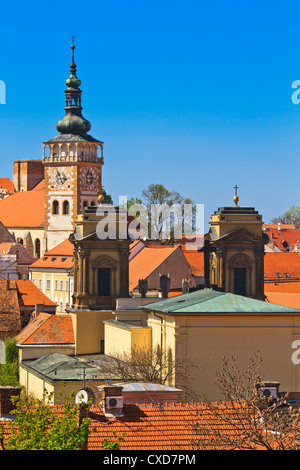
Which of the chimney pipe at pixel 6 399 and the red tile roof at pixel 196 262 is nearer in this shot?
the chimney pipe at pixel 6 399

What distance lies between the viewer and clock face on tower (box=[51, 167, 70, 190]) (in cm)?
10450

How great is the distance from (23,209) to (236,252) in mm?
65929

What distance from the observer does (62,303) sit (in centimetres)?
8631

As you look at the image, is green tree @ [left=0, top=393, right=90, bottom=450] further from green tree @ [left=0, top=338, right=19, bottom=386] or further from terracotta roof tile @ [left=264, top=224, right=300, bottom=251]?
terracotta roof tile @ [left=264, top=224, right=300, bottom=251]

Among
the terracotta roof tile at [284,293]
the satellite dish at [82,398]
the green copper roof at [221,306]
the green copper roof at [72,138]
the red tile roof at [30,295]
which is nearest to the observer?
the satellite dish at [82,398]

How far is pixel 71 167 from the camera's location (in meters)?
104

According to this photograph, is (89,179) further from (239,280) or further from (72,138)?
(239,280)

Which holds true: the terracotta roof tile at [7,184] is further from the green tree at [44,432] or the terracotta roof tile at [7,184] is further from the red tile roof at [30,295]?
the green tree at [44,432]

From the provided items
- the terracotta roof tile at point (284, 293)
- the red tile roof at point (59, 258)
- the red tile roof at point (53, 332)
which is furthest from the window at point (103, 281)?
the red tile roof at point (59, 258)

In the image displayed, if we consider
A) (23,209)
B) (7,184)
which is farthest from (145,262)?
(7,184)

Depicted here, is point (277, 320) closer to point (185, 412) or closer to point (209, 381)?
point (209, 381)

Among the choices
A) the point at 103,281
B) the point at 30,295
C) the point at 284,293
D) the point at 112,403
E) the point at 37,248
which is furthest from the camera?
the point at 37,248

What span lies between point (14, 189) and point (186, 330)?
96302 mm

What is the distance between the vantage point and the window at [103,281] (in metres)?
52.3
